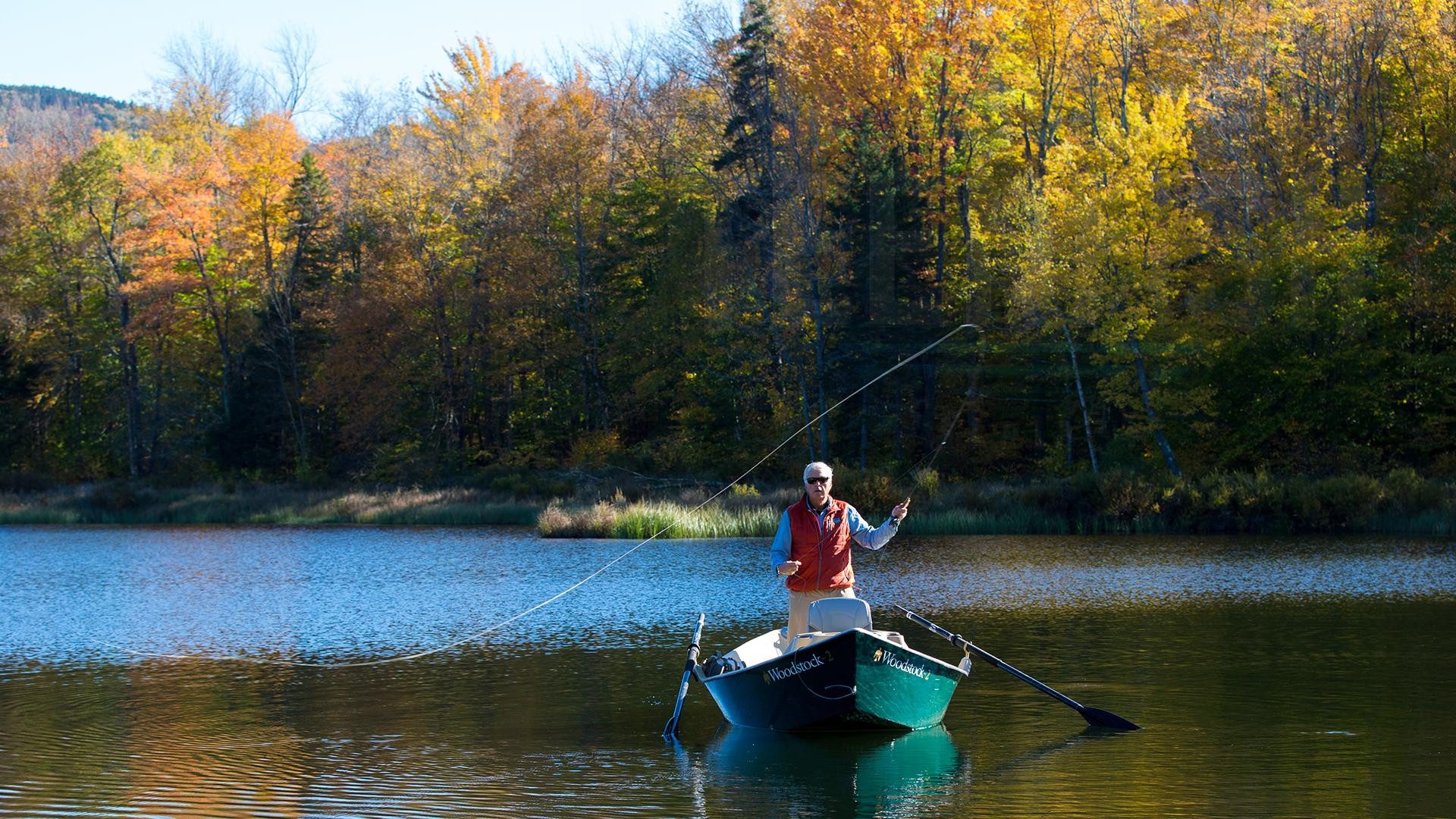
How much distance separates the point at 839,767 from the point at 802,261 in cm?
3583

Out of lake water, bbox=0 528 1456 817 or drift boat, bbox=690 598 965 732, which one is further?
drift boat, bbox=690 598 965 732

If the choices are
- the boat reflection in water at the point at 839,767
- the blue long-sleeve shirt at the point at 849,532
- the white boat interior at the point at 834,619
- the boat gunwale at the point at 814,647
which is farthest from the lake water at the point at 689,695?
the blue long-sleeve shirt at the point at 849,532

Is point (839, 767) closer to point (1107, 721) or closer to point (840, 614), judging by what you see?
point (840, 614)

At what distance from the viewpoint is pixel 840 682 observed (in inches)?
456

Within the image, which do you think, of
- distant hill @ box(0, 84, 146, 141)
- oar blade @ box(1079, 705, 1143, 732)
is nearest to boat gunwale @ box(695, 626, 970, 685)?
oar blade @ box(1079, 705, 1143, 732)

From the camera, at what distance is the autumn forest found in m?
40.9

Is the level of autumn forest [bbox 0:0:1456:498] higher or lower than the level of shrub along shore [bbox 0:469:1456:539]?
higher

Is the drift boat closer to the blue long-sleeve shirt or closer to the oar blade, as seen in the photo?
the blue long-sleeve shirt

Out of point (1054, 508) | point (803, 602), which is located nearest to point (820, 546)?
point (803, 602)

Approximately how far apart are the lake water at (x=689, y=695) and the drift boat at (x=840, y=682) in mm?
189

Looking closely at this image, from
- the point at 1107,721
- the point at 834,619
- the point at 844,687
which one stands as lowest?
the point at 1107,721

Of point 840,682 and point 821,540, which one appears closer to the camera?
point 840,682

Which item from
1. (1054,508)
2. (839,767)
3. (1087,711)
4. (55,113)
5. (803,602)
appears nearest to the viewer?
(839,767)

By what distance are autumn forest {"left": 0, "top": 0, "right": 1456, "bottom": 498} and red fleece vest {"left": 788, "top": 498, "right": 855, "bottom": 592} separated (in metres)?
29.7
